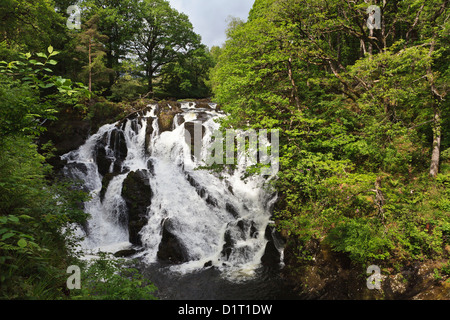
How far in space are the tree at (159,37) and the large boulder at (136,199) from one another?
57.9 ft

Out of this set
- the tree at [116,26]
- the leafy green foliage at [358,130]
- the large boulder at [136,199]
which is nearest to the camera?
the leafy green foliage at [358,130]

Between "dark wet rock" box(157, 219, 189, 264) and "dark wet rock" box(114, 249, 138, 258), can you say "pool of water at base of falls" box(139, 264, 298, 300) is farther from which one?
"dark wet rock" box(114, 249, 138, 258)

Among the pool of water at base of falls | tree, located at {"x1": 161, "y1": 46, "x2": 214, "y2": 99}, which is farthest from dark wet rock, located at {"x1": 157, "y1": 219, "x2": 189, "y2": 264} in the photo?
tree, located at {"x1": 161, "y1": 46, "x2": 214, "y2": 99}

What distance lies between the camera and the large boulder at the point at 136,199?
11.0m

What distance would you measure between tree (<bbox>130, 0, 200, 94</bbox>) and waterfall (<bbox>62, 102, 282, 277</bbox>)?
14509mm

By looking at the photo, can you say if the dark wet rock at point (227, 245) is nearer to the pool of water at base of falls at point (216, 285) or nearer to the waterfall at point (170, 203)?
the waterfall at point (170, 203)

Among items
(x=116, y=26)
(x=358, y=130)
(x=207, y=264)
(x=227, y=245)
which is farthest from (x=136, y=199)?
(x=116, y=26)

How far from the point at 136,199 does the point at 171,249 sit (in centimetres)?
349

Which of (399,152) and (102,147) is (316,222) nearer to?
(399,152)

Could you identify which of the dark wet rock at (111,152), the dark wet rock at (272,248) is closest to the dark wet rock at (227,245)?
the dark wet rock at (272,248)

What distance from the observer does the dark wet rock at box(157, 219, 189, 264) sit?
9.67m

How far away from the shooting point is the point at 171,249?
32.3ft

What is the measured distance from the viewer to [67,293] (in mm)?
3496
